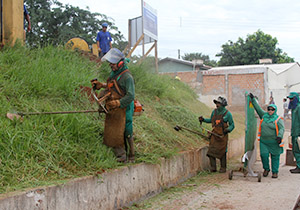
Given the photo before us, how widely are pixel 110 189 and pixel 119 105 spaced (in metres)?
1.22

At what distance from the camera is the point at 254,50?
35375mm

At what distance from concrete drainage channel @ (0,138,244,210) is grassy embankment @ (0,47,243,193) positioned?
151mm

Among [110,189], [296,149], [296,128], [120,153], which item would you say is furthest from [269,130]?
[110,189]

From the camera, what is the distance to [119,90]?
203 inches

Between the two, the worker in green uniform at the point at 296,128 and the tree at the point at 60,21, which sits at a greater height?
the tree at the point at 60,21

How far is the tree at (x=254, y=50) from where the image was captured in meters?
35.4

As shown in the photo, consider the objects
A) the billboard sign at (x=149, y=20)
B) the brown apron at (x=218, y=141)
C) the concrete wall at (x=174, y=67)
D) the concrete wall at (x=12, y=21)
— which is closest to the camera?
the concrete wall at (x=12, y=21)

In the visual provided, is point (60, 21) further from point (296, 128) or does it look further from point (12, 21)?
point (296, 128)

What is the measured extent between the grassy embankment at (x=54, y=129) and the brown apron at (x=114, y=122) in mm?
163

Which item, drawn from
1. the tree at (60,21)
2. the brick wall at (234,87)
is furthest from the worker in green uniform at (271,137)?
the brick wall at (234,87)

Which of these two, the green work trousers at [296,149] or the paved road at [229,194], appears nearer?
the paved road at [229,194]

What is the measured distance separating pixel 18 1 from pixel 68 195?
5595 mm

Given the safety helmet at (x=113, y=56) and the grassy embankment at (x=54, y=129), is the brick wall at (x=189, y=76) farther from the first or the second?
the safety helmet at (x=113, y=56)

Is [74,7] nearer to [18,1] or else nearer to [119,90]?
[18,1]
